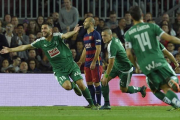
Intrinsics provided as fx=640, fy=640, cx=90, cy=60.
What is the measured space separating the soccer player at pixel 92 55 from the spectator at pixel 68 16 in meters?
5.19

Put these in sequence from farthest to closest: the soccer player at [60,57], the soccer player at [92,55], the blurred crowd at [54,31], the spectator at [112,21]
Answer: the spectator at [112,21]
the blurred crowd at [54,31]
the soccer player at [92,55]
the soccer player at [60,57]

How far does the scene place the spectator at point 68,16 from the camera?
2272 centimetres

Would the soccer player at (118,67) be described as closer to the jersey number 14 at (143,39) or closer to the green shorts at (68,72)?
the green shorts at (68,72)

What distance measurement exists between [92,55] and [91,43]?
0.35 metres

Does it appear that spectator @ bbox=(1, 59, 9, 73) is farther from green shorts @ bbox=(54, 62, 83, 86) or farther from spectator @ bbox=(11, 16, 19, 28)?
green shorts @ bbox=(54, 62, 83, 86)

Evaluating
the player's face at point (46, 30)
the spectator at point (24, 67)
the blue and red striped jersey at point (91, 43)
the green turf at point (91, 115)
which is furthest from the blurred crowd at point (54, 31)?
the green turf at point (91, 115)

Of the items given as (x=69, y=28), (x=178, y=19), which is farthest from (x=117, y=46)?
(x=178, y=19)

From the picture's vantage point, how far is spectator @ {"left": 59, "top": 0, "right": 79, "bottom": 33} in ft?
74.5

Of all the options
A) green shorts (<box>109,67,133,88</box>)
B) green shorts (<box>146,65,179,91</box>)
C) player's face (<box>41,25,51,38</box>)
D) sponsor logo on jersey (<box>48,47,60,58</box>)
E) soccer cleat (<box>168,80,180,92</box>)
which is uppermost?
player's face (<box>41,25,51,38</box>)

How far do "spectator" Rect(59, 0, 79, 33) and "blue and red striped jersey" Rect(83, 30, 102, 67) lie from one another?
543 cm

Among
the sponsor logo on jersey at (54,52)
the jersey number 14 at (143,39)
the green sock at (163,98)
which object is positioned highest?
the jersey number 14 at (143,39)

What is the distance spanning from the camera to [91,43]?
56.4 feet

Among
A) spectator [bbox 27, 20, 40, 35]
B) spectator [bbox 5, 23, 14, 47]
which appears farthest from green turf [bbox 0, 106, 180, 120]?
spectator [bbox 27, 20, 40, 35]

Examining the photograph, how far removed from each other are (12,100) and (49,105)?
1.16m
